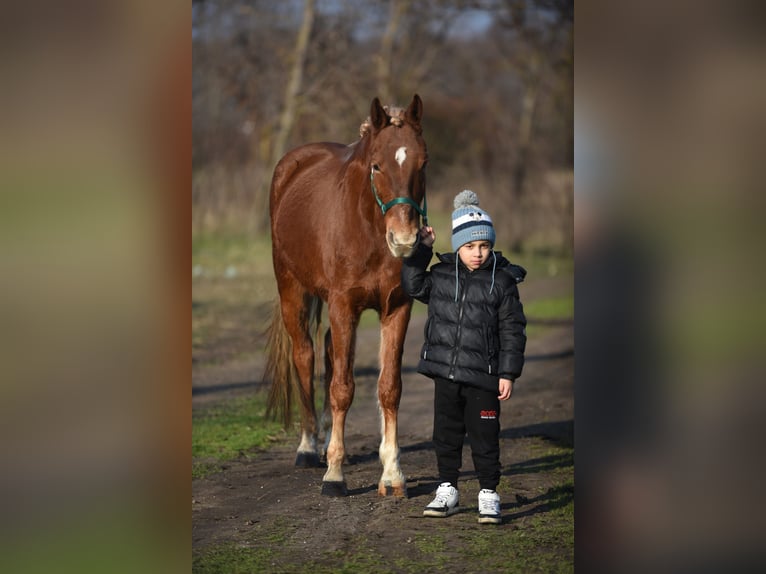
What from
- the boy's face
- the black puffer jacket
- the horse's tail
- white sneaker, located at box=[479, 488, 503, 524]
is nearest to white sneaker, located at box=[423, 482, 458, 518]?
white sneaker, located at box=[479, 488, 503, 524]

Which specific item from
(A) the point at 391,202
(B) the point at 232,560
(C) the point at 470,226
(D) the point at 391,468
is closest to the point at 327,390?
(D) the point at 391,468

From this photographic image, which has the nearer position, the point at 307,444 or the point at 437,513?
the point at 437,513

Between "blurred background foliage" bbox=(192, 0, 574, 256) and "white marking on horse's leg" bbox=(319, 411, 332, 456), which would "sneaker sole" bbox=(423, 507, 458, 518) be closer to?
"white marking on horse's leg" bbox=(319, 411, 332, 456)

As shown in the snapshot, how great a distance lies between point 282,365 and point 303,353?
17.0 inches

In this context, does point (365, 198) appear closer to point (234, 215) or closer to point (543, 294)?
point (543, 294)

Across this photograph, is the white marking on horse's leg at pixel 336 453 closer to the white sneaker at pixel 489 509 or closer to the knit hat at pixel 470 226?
the white sneaker at pixel 489 509

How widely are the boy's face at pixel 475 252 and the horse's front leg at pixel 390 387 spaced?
0.72 meters

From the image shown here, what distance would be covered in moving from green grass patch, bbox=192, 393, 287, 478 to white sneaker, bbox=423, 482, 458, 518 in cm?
175

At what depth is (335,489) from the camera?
17.6 ft

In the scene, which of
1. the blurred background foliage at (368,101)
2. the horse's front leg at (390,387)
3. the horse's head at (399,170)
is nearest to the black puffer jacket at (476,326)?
the horse's head at (399,170)

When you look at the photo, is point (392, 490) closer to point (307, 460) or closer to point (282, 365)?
point (307, 460)

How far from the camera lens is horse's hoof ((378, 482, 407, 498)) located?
17.4ft
